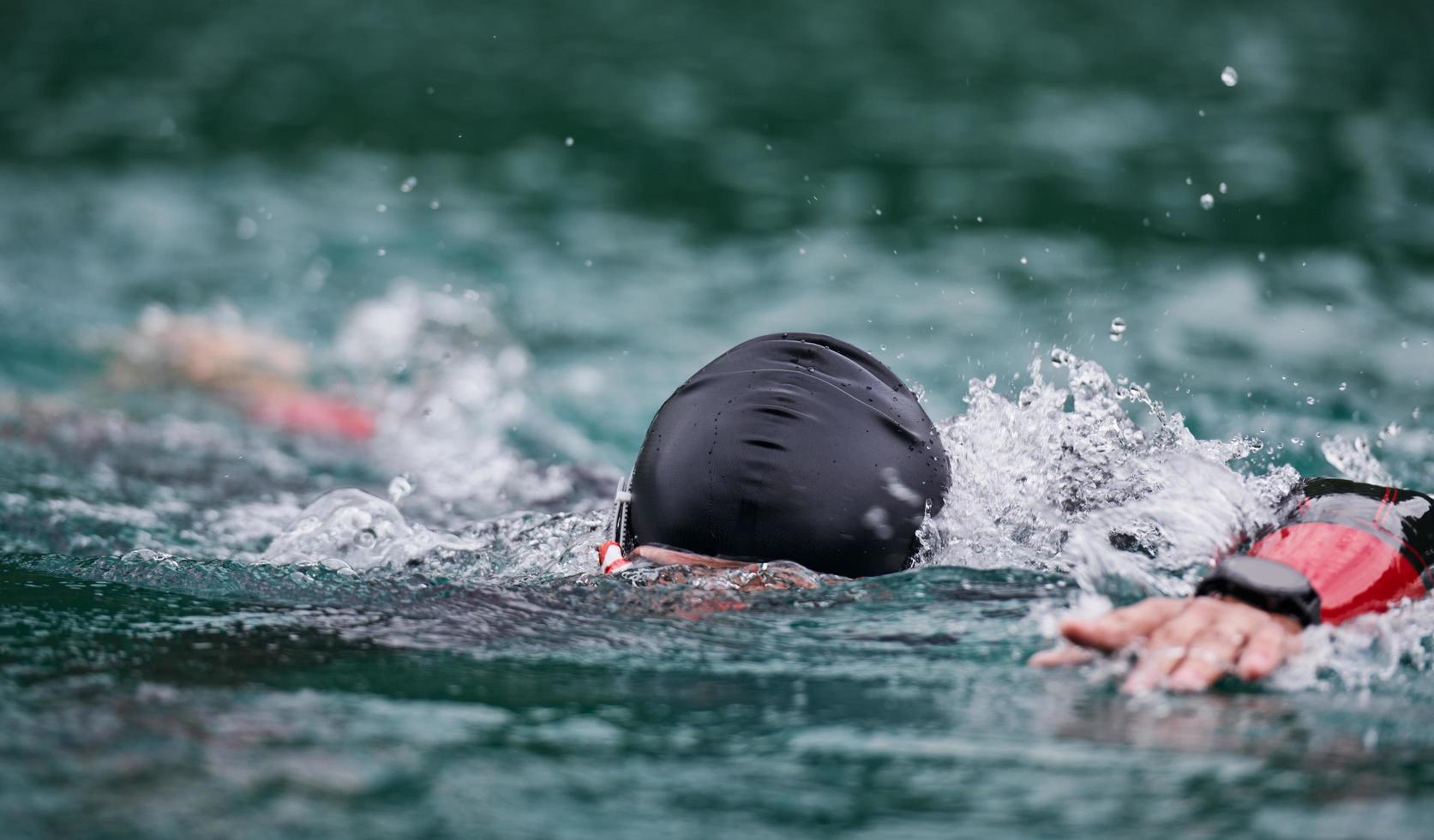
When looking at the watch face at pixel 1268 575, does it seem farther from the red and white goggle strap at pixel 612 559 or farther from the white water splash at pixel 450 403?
the white water splash at pixel 450 403

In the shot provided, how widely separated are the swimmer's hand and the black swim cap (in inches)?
29.9

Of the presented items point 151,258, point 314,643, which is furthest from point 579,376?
point 314,643

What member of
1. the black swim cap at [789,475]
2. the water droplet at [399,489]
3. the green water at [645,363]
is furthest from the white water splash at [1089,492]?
the water droplet at [399,489]

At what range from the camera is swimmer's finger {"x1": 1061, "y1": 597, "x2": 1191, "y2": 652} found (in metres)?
2.00

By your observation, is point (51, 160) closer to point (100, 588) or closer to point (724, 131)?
point (724, 131)

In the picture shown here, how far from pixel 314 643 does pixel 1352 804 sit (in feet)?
5.76

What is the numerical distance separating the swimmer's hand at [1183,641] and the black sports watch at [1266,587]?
0.08 ft

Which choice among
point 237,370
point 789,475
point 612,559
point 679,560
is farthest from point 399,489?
point 789,475

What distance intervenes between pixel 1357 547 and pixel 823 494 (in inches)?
43.3

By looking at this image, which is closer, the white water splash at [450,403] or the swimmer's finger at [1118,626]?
the swimmer's finger at [1118,626]

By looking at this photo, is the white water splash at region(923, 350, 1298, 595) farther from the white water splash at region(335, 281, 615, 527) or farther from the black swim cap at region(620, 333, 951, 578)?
the white water splash at region(335, 281, 615, 527)

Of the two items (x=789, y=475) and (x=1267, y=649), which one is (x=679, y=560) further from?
(x=1267, y=649)

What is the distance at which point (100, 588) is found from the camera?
2822 mm

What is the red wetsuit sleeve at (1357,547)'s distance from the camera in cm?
244
